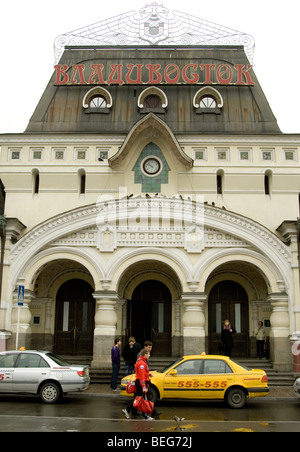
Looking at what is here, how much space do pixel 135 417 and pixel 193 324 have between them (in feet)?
29.3

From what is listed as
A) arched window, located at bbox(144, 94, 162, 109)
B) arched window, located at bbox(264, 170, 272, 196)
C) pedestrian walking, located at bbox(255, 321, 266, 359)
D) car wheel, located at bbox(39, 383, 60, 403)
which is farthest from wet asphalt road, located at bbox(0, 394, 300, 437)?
Answer: arched window, located at bbox(144, 94, 162, 109)

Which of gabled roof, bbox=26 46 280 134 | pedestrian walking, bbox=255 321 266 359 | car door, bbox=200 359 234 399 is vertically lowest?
car door, bbox=200 359 234 399

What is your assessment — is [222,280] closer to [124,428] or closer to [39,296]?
[39,296]

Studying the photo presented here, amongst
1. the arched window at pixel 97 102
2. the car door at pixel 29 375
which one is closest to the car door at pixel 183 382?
the car door at pixel 29 375

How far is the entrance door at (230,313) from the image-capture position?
81.1 feet

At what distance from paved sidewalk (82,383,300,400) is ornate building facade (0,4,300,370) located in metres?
1.55

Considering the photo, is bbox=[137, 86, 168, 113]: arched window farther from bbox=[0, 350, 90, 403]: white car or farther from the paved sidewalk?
bbox=[0, 350, 90, 403]: white car

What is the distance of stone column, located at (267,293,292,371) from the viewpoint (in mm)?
21031

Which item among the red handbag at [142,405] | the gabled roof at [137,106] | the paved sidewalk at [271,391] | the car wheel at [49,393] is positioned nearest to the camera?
the red handbag at [142,405]

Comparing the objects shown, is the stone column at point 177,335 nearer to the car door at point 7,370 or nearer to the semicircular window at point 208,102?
the car door at point 7,370

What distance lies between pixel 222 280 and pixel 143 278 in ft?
12.9

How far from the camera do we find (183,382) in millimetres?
15008

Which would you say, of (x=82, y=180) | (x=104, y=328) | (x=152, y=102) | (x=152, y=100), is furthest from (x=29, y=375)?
(x=152, y=100)

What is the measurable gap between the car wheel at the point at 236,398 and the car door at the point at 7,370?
656 cm
